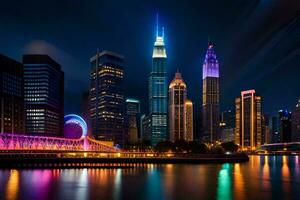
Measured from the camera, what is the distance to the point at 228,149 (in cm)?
17038

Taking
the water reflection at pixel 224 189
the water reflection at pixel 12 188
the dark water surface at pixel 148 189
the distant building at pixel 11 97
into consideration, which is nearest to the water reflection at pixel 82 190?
the dark water surface at pixel 148 189

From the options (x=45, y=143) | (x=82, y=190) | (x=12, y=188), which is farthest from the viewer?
(x=45, y=143)

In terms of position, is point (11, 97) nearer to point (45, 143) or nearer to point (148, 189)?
point (45, 143)

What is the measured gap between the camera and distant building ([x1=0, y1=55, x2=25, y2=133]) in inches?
5881

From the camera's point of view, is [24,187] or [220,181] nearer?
[24,187]

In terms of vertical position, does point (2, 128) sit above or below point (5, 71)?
below

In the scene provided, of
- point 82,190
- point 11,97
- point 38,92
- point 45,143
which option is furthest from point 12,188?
point 38,92

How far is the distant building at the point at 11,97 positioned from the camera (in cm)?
14938

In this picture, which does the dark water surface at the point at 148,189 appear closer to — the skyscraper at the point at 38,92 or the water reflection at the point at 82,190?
the water reflection at the point at 82,190

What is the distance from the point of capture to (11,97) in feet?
513

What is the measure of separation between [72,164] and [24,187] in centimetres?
5162

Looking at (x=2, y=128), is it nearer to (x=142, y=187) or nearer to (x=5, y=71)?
(x=5, y=71)

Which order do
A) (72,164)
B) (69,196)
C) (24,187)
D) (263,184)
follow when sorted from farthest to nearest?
(72,164) → (263,184) → (24,187) → (69,196)

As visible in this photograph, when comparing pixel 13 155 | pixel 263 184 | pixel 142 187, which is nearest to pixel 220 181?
pixel 263 184
